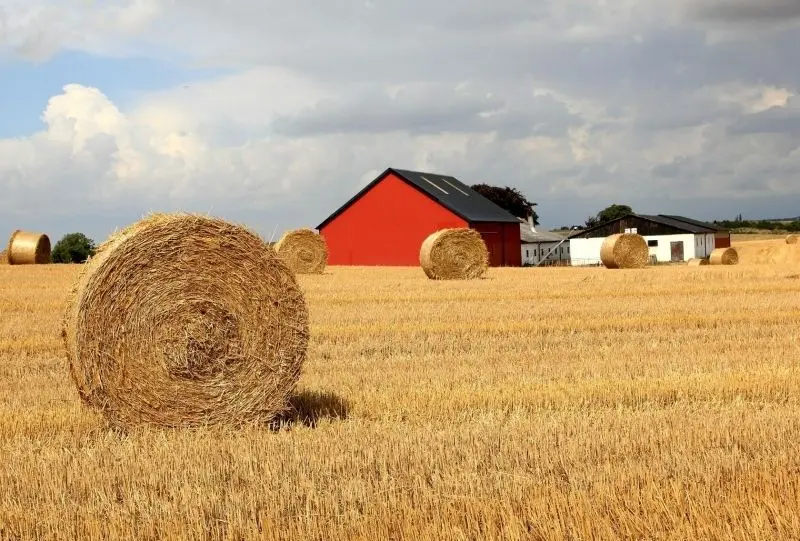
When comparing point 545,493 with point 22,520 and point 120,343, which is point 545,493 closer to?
point 22,520

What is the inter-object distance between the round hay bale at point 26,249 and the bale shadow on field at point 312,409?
28.0 meters

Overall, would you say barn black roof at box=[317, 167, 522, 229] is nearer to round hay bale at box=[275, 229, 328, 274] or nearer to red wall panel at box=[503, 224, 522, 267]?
red wall panel at box=[503, 224, 522, 267]

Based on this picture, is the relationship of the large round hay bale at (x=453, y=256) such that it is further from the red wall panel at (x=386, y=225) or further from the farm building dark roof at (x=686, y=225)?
the farm building dark roof at (x=686, y=225)

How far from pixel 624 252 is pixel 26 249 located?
21.1 m

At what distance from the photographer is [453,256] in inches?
1077

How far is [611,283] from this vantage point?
23219 millimetres

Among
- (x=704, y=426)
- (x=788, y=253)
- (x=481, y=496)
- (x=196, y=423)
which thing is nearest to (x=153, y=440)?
(x=196, y=423)

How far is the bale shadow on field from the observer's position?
7.97 m

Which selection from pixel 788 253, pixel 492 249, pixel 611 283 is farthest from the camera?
pixel 492 249

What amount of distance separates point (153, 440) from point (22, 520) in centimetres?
215

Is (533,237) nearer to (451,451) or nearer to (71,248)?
(71,248)

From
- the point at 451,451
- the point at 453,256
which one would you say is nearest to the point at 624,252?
the point at 453,256

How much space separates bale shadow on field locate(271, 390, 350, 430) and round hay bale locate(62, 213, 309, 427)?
172 mm

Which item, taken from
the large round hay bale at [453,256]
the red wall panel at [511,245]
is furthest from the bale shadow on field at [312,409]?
the red wall panel at [511,245]
